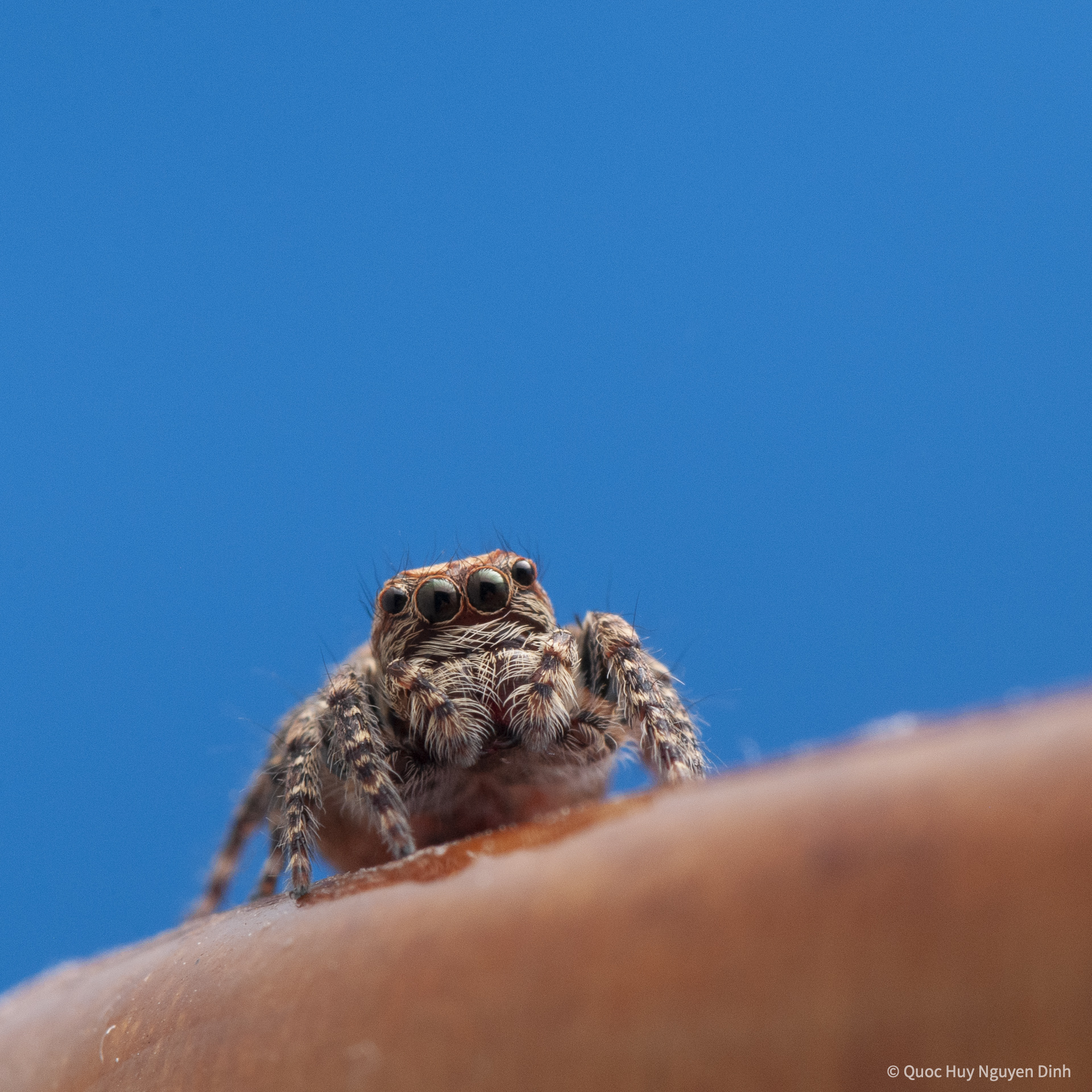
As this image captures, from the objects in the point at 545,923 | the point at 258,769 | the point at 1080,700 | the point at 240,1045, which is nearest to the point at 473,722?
the point at 258,769

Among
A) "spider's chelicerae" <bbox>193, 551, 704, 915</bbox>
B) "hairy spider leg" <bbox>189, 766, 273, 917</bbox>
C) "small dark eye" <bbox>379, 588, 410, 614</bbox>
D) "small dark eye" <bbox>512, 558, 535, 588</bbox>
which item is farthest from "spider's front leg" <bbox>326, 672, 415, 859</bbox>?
"hairy spider leg" <bbox>189, 766, 273, 917</bbox>

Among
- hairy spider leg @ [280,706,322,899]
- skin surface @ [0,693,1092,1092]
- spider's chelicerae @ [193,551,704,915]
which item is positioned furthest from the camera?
spider's chelicerae @ [193,551,704,915]

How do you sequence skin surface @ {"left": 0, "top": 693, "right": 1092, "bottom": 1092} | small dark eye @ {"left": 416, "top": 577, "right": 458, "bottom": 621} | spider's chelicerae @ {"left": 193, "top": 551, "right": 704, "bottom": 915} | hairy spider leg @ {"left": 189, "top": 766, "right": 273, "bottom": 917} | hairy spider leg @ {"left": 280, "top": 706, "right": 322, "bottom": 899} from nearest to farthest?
skin surface @ {"left": 0, "top": 693, "right": 1092, "bottom": 1092}
hairy spider leg @ {"left": 280, "top": 706, "right": 322, "bottom": 899}
spider's chelicerae @ {"left": 193, "top": 551, "right": 704, "bottom": 915}
small dark eye @ {"left": 416, "top": 577, "right": 458, "bottom": 621}
hairy spider leg @ {"left": 189, "top": 766, "right": 273, "bottom": 917}

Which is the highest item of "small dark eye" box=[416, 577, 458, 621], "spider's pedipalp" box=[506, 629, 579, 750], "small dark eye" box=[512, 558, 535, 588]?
"small dark eye" box=[512, 558, 535, 588]

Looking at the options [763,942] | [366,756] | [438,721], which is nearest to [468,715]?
[438,721]

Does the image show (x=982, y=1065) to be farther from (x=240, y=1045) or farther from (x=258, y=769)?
(x=258, y=769)

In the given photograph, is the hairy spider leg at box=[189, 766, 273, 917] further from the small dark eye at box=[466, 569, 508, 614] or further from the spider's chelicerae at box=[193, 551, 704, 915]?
the small dark eye at box=[466, 569, 508, 614]

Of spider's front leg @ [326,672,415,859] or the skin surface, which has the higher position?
spider's front leg @ [326,672,415,859]

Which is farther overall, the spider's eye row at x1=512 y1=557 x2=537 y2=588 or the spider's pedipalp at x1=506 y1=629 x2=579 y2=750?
the spider's eye row at x1=512 y1=557 x2=537 y2=588
